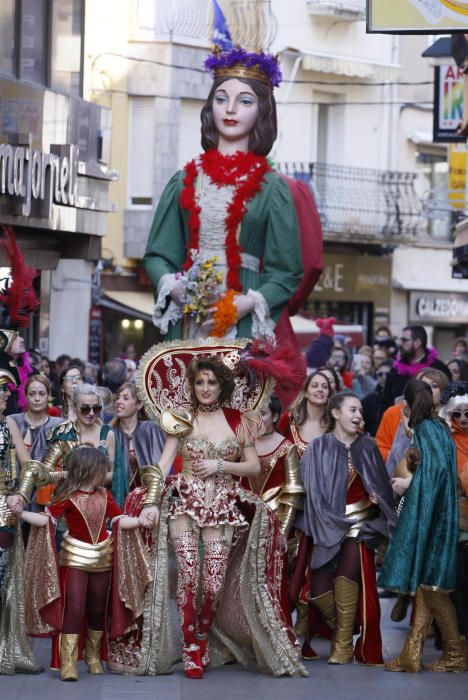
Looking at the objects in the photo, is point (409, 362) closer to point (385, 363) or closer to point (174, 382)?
point (385, 363)

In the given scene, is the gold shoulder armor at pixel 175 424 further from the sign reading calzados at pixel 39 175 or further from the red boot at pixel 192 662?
the sign reading calzados at pixel 39 175

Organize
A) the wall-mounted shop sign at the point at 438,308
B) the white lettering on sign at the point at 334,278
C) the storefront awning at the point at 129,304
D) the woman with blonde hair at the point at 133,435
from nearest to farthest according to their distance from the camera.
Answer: the woman with blonde hair at the point at 133,435
the storefront awning at the point at 129,304
the white lettering on sign at the point at 334,278
the wall-mounted shop sign at the point at 438,308

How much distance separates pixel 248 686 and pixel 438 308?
26418mm

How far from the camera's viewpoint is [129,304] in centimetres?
2764

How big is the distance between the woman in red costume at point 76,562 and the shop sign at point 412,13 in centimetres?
290

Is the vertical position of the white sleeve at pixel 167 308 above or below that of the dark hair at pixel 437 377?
above

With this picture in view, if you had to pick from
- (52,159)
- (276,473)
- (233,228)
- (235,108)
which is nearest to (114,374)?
(233,228)

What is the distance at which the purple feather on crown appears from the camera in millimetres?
10508

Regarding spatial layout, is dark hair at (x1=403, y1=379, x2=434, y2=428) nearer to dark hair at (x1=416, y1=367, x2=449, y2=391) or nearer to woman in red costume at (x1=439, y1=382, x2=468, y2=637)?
woman in red costume at (x1=439, y1=382, x2=468, y2=637)

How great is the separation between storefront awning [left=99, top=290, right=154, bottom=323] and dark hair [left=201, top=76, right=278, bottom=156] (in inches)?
644

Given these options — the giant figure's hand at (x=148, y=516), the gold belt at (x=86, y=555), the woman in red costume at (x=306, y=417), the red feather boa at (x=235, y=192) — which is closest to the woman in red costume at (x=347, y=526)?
the woman in red costume at (x=306, y=417)

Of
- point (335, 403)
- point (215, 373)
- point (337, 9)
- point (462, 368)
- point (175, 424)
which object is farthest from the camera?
point (337, 9)

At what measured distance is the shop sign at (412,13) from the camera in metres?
8.86

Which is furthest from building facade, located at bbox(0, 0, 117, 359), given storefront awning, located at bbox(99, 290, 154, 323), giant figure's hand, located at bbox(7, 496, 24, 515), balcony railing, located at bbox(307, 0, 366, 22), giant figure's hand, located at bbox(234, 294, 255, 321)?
balcony railing, located at bbox(307, 0, 366, 22)
